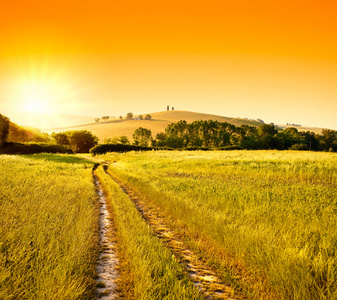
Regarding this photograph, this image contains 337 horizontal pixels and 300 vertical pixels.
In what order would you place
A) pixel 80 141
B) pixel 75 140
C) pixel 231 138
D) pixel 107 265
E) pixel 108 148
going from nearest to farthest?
pixel 107 265
pixel 108 148
pixel 75 140
pixel 80 141
pixel 231 138

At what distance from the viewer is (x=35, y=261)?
4293 mm

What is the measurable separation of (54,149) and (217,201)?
52.4 m

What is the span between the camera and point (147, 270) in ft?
14.0

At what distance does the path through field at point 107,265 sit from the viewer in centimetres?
388

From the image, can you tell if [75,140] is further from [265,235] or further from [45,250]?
[265,235]

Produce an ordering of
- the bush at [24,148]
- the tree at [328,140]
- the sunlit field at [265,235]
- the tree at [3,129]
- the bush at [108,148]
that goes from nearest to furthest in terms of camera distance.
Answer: the sunlit field at [265,235], the bush at [24,148], the tree at [3,129], the bush at [108,148], the tree at [328,140]

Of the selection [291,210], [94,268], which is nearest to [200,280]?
[94,268]

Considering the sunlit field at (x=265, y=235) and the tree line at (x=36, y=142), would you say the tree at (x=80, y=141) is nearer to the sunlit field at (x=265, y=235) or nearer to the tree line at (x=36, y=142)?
the tree line at (x=36, y=142)

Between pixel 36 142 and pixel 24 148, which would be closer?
pixel 24 148

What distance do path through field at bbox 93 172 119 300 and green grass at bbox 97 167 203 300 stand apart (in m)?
0.17

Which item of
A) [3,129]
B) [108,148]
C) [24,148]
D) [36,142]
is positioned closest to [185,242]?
[24,148]

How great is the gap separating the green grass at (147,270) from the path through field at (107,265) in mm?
169

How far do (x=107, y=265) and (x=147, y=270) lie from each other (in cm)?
107

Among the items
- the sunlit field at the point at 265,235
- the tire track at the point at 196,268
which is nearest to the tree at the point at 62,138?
the sunlit field at the point at 265,235
